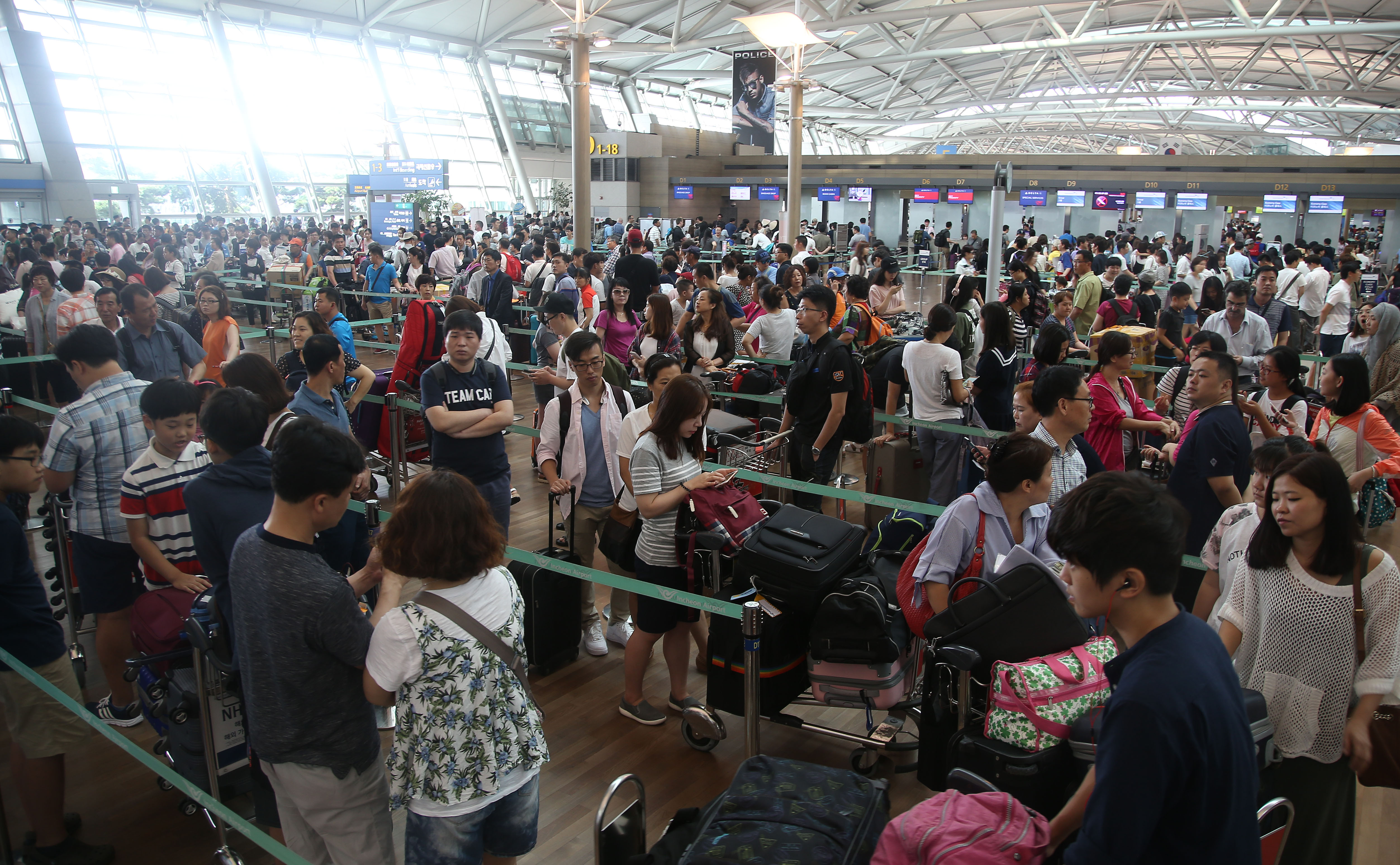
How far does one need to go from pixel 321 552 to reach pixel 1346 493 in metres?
3.52

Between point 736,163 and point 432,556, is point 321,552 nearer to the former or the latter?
point 432,556

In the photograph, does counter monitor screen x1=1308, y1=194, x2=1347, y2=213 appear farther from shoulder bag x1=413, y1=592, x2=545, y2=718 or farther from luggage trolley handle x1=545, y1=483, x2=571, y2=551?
shoulder bag x1=413, y1=592, x2=545, y2=718

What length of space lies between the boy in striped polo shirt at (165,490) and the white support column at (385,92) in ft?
89.5

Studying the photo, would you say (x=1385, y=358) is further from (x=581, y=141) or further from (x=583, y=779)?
(x=581, y=141)

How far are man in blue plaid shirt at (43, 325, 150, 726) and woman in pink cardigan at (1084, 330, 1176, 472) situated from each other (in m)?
4.62

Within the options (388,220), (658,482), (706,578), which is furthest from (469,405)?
(388,220)

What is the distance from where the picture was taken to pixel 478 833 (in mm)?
2170

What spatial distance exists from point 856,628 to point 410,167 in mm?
22661

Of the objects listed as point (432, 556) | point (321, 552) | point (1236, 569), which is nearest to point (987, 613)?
point (1236, 569)

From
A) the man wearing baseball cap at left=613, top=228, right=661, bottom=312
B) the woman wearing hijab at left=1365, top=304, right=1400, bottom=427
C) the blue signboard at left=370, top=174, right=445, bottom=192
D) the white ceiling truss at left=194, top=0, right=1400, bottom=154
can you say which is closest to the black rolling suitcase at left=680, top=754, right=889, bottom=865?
the woman wearing hijab at left=1365, top=304, right=1400, bottom=427

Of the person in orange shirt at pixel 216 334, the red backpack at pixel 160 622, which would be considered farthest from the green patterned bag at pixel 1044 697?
the person in orange shirt at pixel 216 334

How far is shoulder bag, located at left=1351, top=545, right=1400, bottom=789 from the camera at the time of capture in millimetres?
2271

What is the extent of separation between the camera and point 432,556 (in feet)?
6.65

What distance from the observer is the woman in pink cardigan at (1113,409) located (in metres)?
4.57
